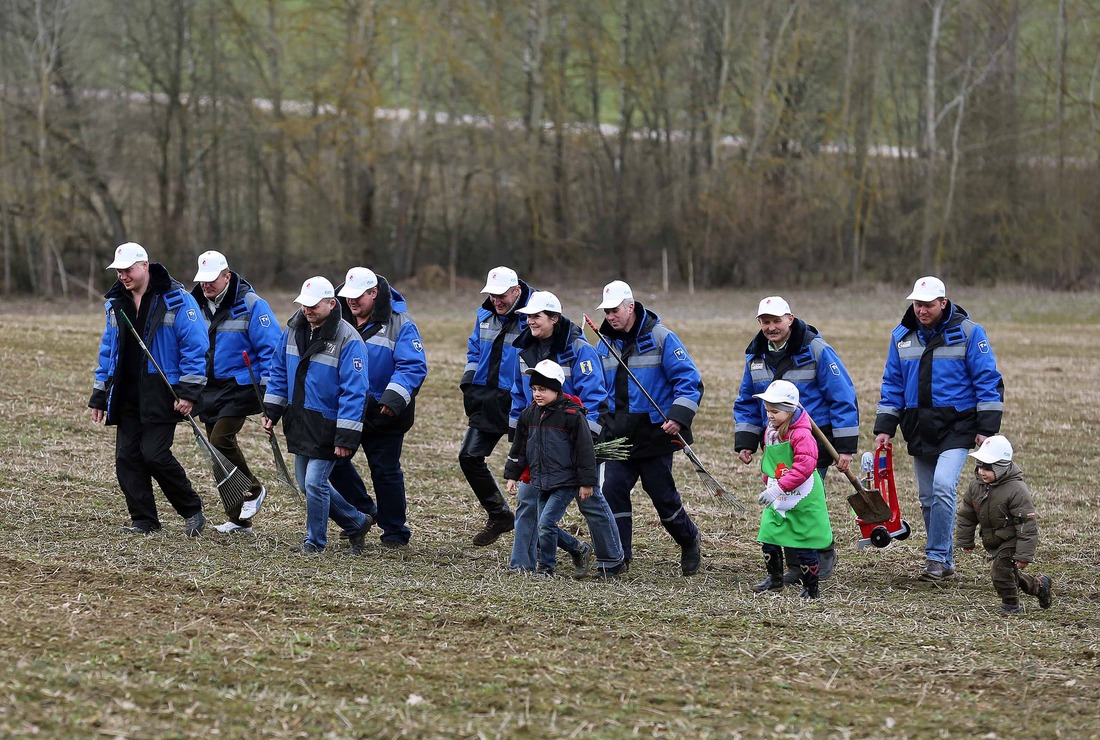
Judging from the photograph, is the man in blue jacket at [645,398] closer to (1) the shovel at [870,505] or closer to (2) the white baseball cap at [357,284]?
(1) the shovel at [870,505]

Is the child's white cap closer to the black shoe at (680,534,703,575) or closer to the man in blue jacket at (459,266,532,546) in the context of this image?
the black shoe at (680,534,703,575)

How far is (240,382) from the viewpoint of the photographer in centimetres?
1050

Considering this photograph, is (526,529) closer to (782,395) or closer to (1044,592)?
(782,395)

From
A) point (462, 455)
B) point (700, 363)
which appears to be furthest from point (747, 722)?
point (700, 363)

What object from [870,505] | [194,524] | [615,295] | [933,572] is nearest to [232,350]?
[194,524]

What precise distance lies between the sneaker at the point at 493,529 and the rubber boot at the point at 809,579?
268 cm

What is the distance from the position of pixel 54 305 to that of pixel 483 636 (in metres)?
35.2

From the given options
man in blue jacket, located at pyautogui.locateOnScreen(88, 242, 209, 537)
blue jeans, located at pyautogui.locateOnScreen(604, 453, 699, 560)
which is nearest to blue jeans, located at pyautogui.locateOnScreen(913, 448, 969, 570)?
blue jeans, located at pyautogui.locateOnScreen(604, 453, 699, 560)

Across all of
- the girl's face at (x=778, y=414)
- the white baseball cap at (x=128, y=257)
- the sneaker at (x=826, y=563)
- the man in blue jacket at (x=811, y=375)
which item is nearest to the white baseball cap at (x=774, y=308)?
the man in blue jacket at (x=811, y=375)

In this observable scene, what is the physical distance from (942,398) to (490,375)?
3.47 meters

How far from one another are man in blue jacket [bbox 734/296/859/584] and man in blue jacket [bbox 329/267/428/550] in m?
2.56

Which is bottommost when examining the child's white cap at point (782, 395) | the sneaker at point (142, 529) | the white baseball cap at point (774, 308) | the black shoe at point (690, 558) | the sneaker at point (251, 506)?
the black shoe at point (690, 558)

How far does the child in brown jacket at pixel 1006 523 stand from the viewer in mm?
8820

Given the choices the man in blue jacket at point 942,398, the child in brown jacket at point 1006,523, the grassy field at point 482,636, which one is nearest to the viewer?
the grassy field at point 482,636
